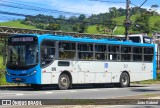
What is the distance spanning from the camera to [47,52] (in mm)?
21969

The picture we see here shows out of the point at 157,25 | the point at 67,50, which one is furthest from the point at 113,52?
the point at 157,25

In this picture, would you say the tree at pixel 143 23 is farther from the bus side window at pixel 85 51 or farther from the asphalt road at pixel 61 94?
the asphalt road at pixel 61 94

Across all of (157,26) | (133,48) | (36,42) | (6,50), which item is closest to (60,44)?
(36,42)

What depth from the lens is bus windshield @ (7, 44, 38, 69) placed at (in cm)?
2158

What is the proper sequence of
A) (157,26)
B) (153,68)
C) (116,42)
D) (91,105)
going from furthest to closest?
(157,26) → (153,68) → (116,42) → (91,105)

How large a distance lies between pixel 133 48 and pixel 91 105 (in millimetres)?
14915

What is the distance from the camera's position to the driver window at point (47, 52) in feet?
71.4

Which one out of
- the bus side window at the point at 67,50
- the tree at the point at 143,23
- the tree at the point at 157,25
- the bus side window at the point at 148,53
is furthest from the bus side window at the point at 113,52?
the tree at the point at 157,25

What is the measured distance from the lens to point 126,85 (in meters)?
28.0

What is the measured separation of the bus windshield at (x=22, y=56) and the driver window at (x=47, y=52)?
42 centimetres

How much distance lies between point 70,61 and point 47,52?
1.90 meters

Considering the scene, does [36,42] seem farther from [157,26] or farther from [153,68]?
[157,26]

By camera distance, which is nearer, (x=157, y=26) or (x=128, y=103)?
(x=128, y=103)

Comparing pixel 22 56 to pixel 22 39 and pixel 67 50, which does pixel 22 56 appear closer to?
pixel 22 39
